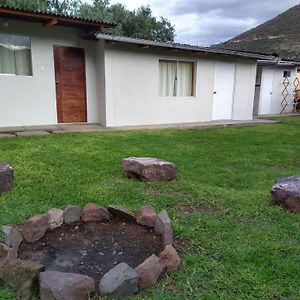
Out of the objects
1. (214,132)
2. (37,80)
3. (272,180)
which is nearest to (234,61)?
(214,132)

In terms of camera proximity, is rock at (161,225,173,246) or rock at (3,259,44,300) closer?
rock at (3,259,44,300)

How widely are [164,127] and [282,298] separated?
733 cm

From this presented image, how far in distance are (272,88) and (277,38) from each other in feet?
20.7

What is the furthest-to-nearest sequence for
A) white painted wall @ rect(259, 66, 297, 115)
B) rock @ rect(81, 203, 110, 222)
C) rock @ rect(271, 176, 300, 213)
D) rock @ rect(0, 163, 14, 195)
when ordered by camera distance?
white painted wall @ rect(259, 66, 297, 115)
rock @ rect(0, 163, 14, 195)
rock @ rect(271, 176, 300, 213)
rock @ rect(81, 203, 110, 222)

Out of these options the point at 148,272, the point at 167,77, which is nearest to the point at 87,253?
the point at 148,272

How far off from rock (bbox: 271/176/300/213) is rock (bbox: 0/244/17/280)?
254cm

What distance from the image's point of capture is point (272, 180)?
434 cm

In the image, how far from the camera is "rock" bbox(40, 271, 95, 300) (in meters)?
1.82

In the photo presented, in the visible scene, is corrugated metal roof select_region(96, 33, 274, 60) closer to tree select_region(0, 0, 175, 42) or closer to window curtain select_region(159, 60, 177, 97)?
window curtain select_region(159, 60, 177, 97)

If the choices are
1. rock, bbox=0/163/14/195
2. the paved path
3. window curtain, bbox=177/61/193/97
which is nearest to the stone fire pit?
rock, bbox=0/163/14/195

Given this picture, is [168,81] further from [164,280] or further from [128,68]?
[164,280]

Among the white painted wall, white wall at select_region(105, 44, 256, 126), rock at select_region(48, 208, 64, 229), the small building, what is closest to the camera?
rock at select_region(48, 208, 64, 229)

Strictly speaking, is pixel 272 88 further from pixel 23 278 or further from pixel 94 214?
pixel 23 278

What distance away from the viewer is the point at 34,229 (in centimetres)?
252
